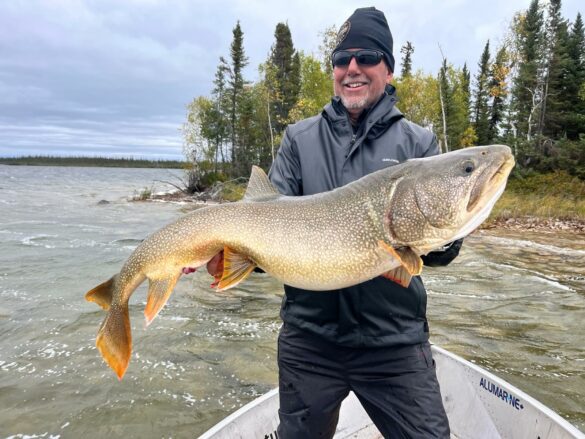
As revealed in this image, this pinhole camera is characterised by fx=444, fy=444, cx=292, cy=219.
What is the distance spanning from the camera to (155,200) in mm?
33312

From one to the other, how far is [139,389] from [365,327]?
13.5 feet


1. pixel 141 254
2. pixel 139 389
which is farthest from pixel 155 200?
pixel 141 254

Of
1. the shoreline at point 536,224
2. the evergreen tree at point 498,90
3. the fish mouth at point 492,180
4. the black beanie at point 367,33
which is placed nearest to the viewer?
the fish mouth at point 492,180

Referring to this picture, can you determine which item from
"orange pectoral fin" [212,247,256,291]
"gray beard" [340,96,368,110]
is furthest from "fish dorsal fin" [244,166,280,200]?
"gray beard" [340,96,368,110]

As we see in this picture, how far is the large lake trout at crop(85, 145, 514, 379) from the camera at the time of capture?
2258 millimetres

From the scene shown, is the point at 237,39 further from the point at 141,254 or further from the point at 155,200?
the point at 141,254

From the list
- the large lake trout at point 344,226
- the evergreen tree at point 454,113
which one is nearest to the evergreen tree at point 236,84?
the evergreen tree at point 454,113

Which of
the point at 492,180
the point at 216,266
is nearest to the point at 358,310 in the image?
the point at 216,266

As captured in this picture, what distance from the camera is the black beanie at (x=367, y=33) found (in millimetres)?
3090

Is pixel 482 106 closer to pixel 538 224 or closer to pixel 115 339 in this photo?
pixel 538 224

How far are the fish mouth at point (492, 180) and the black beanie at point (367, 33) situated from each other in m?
1.34

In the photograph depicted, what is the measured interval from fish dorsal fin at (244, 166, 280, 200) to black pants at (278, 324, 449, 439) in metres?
0.91

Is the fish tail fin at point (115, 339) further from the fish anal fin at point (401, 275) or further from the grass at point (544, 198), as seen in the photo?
the grass at point (544, 198)

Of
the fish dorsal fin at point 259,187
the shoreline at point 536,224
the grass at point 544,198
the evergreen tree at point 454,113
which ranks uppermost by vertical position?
the evergreen tree at point 454,113
